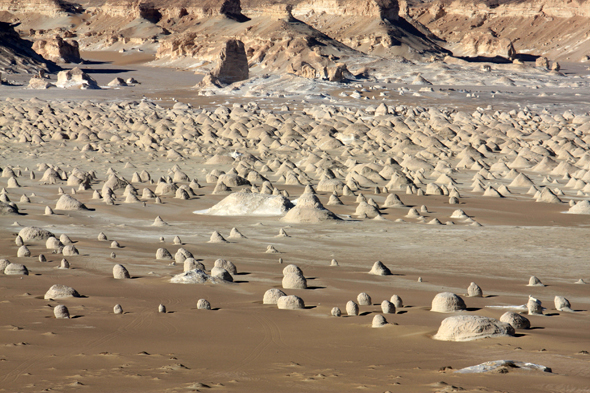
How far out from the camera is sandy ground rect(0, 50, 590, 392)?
3.94 m

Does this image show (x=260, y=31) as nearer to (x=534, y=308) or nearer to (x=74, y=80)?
(x=74, y=80)

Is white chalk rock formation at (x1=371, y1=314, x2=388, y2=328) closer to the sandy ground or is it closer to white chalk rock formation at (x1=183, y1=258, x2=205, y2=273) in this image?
the sandy ground

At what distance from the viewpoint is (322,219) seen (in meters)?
10.4

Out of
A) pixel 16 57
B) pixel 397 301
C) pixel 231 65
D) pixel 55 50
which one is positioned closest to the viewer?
pixel 397 301

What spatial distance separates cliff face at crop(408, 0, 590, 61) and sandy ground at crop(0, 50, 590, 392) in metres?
61.5

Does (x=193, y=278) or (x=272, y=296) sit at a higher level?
(x=272, y=296)

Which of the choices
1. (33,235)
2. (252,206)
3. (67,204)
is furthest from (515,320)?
(67,204)

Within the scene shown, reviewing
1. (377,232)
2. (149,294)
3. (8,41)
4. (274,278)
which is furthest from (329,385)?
Result: (8,41)

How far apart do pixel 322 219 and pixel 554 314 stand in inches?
200

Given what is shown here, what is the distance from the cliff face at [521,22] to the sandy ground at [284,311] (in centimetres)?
6154

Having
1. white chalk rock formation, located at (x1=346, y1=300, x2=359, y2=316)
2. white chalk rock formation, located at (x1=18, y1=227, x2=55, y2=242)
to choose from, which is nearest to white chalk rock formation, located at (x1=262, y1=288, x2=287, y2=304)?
white chalk rock formation, located at (x1=346, y1=300, x2=359, y2=316)

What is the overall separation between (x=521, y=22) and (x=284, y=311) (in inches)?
3548

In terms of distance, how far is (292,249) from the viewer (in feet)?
28.2

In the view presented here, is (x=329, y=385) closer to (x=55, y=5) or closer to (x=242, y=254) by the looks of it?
(x=242, y=254)
